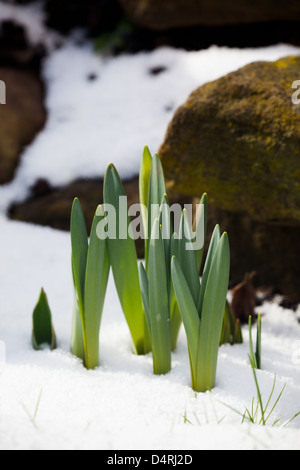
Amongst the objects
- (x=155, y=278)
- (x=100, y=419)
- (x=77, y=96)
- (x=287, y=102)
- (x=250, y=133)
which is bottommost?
(x=100, y=419)

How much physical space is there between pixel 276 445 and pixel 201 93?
1280 mm

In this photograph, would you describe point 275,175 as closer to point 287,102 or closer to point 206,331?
point 287,102

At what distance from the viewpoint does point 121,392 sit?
4.22ft

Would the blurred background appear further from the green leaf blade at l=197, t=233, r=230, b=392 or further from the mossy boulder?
the green leaf blade at l=197, t=233, r=230, b=392

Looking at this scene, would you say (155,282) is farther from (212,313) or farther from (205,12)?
(205,12)

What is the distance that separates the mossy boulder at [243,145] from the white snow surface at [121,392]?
0.47 metres

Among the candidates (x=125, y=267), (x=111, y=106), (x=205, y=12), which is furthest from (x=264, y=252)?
(x=205, y=12)

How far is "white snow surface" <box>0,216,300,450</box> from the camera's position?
Result: 100 centimetres

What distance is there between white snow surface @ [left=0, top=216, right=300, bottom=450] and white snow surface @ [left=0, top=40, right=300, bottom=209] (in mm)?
829

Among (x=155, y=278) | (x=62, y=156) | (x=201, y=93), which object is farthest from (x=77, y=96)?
(x=155, y=278)

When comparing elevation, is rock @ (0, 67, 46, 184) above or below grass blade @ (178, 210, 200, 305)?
above

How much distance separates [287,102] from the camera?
5.69 feet

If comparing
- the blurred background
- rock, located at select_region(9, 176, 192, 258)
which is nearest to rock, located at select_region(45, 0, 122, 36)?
the blurred background

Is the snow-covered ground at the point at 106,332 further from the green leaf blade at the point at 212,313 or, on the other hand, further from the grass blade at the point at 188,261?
the grass blade at the point at 188,261
